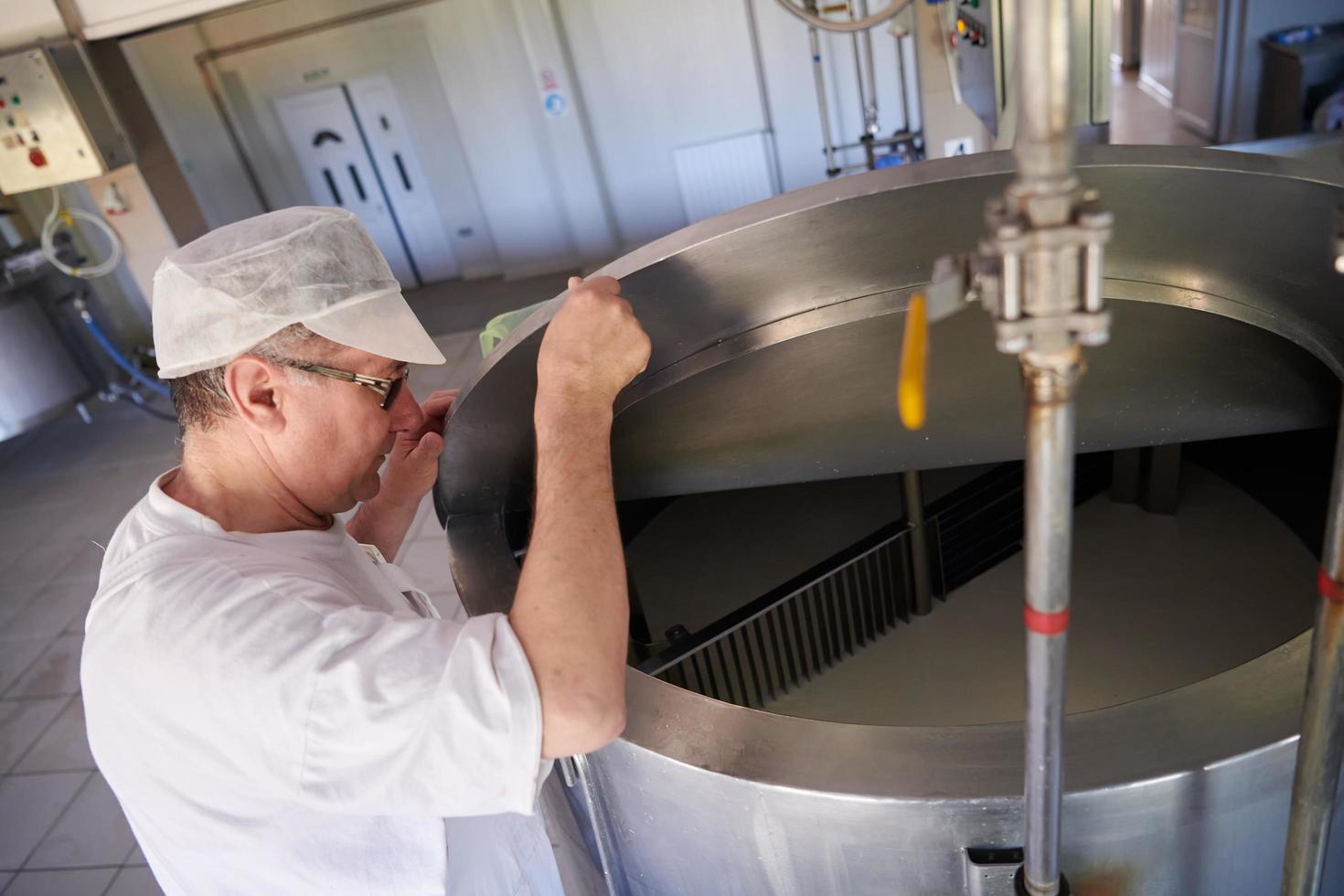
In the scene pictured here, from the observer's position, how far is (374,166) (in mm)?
6957

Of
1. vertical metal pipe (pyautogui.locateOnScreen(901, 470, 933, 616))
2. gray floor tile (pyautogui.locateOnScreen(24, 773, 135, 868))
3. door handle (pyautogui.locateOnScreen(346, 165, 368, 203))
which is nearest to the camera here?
vertical metal pipe (pyautogui.locateOnScreen(901, 470, 933, 616))

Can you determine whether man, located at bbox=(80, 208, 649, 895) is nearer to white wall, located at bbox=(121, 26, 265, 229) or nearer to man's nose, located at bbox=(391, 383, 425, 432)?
man's nose, located at bbox=(391, 383, 425, 432)

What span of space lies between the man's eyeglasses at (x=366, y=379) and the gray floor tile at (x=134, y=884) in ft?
6.59

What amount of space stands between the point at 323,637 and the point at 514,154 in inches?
250

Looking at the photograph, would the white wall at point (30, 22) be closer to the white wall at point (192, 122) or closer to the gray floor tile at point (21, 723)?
the gray floor tile at point (21, 723)

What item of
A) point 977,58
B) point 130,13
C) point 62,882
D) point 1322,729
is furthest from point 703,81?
point 1322,729

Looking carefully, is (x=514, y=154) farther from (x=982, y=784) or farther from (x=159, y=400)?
(x=982, y=784)

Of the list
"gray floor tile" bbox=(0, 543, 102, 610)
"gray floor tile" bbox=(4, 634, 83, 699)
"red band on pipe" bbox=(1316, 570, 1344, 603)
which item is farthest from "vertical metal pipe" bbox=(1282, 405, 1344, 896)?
"gray floor tile" bbox=(0, 543, 102, 610)

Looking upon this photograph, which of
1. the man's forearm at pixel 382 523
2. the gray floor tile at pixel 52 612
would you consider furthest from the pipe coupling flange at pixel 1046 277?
the gray floor tile at pixel 52 612

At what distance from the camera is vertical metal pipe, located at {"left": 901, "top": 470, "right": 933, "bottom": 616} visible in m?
1.67

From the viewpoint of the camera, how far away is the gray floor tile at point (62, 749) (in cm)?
287

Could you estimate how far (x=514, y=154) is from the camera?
21.8 ft

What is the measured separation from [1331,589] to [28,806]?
332cm

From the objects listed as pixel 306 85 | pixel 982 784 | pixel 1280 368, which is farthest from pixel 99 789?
pixel 306 85
